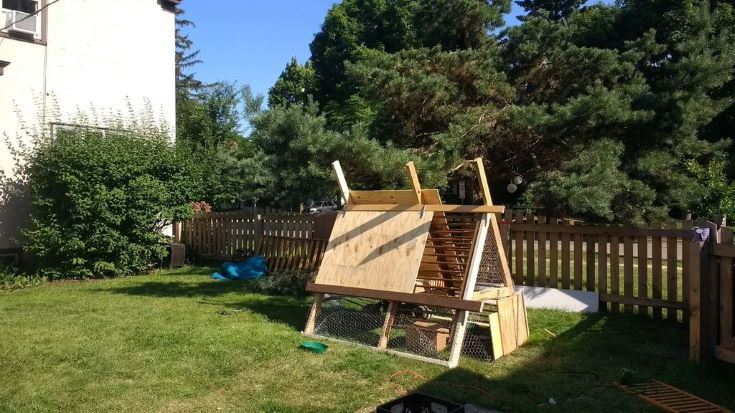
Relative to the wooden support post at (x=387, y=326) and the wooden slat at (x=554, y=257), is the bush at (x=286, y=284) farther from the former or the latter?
the wooden slat at (x=554, y=257)

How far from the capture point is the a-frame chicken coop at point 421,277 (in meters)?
5.95

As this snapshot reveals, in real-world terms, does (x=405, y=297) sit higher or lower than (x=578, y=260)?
lower

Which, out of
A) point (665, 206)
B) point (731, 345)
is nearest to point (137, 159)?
point (665, 206)

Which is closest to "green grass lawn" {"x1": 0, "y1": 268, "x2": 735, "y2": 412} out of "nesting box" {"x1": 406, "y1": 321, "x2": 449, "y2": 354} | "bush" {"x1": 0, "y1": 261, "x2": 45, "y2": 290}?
"nesting box" {"x1": 406, "y1": 321, "x2": 449, "y2": 354}

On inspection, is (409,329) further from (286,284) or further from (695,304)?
(286,284)

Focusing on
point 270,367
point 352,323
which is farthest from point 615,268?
point 270,367

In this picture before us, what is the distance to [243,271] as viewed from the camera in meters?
11.9

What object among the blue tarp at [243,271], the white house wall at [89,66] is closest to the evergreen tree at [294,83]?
the white house wall at [89,66]

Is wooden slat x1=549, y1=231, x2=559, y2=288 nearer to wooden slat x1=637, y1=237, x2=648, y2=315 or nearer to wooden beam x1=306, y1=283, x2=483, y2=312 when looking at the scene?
wooden slat x1=637, y1=237, x2=648, y2=315

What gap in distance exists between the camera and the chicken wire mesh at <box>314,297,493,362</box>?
602 cm

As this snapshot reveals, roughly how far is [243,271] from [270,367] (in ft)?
21.6

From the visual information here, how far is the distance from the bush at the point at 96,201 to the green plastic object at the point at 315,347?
23.0 feet

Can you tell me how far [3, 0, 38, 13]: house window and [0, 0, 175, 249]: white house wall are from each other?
0.50 metres

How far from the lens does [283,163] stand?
8367 mm
